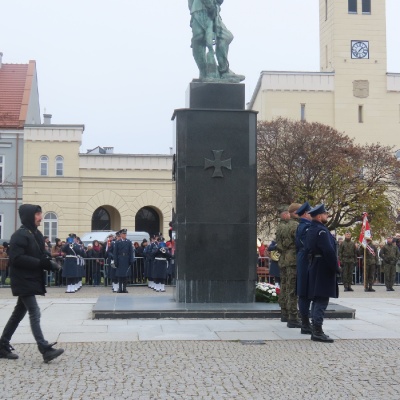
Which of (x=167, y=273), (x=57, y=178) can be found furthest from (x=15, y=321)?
(x=57, y=178)

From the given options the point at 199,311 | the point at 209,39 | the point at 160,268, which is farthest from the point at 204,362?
the point at 160,268

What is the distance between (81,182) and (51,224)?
10.5 feet

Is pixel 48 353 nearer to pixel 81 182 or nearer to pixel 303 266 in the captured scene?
pixel 303 266

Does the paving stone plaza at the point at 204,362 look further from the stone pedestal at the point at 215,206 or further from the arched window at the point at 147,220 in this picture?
the arched window at the point at 147,220

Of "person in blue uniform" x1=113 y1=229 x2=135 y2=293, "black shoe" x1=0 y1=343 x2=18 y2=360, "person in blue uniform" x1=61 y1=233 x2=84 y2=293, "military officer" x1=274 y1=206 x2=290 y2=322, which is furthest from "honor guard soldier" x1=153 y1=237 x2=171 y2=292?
"black shoe" x1=0 y1=343 x2=18 y2=360

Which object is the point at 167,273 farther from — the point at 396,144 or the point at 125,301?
the point at 396,144

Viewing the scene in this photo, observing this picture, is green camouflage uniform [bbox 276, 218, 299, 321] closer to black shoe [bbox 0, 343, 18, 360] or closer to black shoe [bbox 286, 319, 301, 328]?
black shoe [bbox 286, 319, 301, 328]

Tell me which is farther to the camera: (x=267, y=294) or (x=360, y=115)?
(x=360, y=115)

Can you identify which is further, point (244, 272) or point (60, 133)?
point (60, 133)

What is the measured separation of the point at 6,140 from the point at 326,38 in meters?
27.1

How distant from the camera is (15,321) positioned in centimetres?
959

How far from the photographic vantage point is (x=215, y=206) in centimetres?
1522

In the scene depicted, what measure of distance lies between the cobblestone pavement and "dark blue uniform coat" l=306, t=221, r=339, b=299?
2.53ft

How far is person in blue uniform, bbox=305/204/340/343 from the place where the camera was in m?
11.1
